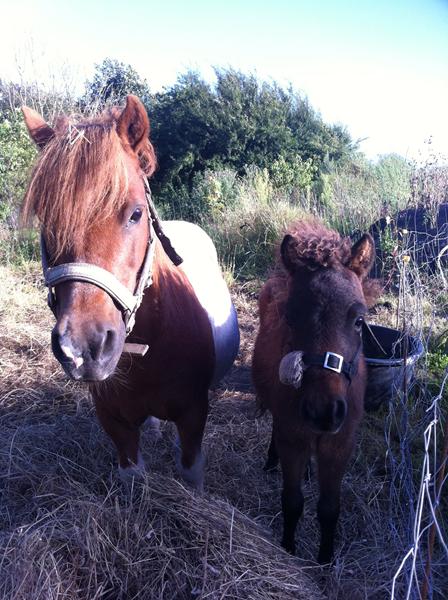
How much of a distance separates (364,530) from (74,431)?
221 cm

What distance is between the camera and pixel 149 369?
2268 mm

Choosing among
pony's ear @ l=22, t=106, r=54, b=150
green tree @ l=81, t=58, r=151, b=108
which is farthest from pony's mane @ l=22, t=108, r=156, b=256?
green tree @ l=81, t=58, r=151, b=108

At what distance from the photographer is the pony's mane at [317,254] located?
220 centimetres

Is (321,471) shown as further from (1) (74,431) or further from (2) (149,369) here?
(1) (74,431)

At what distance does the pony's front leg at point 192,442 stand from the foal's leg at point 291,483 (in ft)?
1.55

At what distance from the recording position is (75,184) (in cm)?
169

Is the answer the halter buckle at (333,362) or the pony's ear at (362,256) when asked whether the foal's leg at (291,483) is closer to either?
the halter buckle at (333,362)

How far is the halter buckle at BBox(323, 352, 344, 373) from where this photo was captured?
1.95 meters

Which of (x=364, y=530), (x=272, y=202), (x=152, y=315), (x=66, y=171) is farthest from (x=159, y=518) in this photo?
(x=272, y=202)

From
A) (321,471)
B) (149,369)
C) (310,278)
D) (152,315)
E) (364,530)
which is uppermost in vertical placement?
(310,278)

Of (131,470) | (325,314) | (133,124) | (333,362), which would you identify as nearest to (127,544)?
(131,470)

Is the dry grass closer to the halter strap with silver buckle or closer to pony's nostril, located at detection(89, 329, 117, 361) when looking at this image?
the halter strap with silver buckle

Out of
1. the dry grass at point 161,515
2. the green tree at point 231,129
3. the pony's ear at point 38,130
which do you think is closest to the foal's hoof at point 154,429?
the dry grass at point 161,515

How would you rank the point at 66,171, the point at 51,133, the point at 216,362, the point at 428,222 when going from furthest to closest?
1. the point at 428,222
2. the point at 216,362
3. the point at 51,133
4. the point at 66,171
